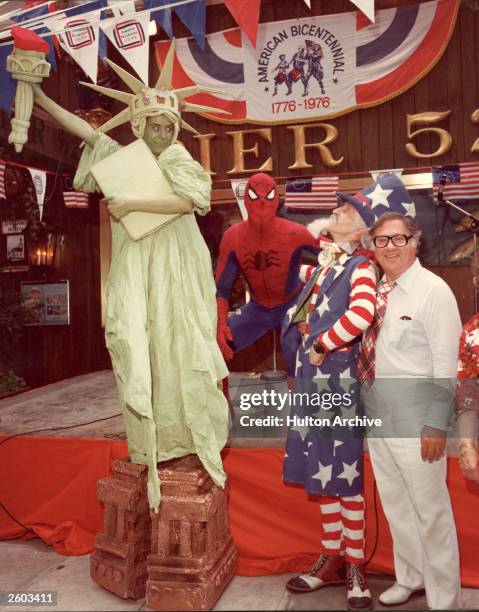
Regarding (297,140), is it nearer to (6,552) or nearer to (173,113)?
(173,113)

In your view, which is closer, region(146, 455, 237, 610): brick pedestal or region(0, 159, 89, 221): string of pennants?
region(146, 455, 237, 610): brick pedestal

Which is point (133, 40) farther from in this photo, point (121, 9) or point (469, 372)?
point (469, 372)

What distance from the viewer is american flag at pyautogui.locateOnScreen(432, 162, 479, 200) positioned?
6.14m

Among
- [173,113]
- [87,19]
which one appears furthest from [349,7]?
[173,113]

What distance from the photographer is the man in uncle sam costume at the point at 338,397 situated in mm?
2383

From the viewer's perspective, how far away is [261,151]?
24.1 feet

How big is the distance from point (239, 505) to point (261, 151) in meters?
5.46

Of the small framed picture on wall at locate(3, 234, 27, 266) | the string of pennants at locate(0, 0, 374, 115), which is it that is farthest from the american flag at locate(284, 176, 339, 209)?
the small framed picture on wall at locate(3, 234, 27, 266)

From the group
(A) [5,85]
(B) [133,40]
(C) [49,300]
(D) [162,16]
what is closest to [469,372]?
(B) [133,40]

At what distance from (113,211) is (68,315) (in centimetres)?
552

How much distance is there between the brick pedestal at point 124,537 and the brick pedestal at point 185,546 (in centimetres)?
14

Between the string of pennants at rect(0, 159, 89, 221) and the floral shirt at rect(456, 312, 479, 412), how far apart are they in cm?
530

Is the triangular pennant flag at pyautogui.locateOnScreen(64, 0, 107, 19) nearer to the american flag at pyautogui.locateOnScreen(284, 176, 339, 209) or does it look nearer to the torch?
the torch

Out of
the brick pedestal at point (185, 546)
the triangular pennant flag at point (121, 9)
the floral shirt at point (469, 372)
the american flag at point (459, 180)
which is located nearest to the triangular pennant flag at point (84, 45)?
the triangular pennant flag at point (121, 9)
